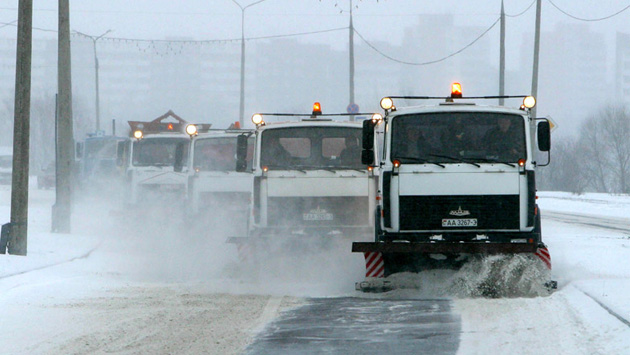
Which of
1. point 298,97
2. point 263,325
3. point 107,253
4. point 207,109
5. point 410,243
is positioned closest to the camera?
point 263,325

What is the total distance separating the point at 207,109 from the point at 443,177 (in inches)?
6210

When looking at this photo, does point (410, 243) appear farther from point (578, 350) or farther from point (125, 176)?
point (125, 176)

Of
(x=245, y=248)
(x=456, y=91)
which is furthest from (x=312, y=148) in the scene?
(x=456, y=91)

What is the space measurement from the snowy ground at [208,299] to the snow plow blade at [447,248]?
570 mm

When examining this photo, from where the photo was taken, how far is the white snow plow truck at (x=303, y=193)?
13859 millimetres

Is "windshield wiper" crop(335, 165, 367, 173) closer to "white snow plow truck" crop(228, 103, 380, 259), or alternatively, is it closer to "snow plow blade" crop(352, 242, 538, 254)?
"white snow plow truck" crop(228, 103, 380, 259)

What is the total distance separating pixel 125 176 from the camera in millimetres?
21703

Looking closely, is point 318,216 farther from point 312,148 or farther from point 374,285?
point 374,285

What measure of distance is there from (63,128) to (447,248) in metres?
13.2

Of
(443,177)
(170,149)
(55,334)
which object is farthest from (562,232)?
(55,334)

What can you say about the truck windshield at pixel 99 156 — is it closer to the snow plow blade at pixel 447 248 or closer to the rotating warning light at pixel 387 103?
the rotating warning light at pixel 387 103

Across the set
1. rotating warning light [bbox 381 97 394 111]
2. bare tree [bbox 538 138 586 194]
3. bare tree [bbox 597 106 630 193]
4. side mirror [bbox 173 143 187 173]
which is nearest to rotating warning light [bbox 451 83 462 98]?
rotating warning light [bbox 381 97 394 111]

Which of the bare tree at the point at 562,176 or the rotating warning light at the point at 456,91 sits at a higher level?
the rotating warning light at the point at 456,91

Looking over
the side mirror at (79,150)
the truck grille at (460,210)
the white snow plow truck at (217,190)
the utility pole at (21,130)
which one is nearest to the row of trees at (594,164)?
the side mirror at (79,150)
